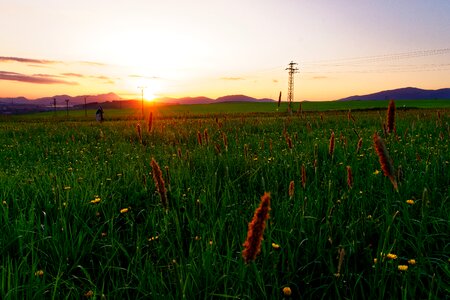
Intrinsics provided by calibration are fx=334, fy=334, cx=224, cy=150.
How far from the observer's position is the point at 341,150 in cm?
589

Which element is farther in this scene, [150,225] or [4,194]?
[4,194]

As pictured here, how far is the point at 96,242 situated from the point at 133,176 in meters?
1.86

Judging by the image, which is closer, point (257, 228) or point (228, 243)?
point (257, 228)

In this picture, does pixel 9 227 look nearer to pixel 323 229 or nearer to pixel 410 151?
pixel 323 229

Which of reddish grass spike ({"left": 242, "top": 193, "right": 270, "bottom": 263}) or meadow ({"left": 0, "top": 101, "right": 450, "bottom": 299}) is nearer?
reddish grass spike ({"left": 242, "top": 193, "right": 270, "bottom": 263})

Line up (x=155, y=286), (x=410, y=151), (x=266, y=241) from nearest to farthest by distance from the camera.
→ (x=155, y=286) → (x=266, y=241) → (x=410, y=151)

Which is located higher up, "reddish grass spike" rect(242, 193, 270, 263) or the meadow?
"reddish grass spike" rect(242, 193, 270, 263)

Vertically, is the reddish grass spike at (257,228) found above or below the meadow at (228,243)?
above

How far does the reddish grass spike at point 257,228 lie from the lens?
1110 mm

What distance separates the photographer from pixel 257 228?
1.14 m

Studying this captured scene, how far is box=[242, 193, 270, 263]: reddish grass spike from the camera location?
3.64ft

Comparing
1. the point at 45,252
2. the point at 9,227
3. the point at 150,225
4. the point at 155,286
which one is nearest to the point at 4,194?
the point at 9,227

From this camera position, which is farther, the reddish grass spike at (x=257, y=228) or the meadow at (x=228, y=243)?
the meadow at (x=228, y=243)

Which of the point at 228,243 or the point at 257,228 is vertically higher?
the point at 257,228
